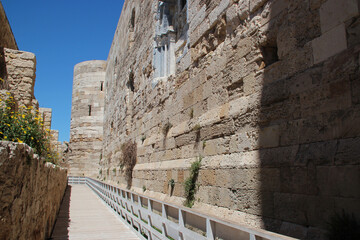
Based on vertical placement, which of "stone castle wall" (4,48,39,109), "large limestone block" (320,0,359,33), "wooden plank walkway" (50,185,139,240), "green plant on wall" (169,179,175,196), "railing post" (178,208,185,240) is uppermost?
"stone castle wall" (4,48,39,109)

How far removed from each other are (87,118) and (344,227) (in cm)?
2110

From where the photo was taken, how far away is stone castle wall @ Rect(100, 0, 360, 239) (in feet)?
9.12

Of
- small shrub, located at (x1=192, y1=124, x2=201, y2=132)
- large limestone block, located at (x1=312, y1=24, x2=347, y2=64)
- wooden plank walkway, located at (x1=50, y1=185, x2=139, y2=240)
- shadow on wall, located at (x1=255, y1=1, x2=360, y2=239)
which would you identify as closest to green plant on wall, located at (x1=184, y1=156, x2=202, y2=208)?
small shrub, located at (x1=192, y1=124, x2=201, y2=132)

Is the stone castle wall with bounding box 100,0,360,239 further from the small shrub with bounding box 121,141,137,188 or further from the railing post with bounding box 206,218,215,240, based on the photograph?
the small shrub with bounding box 121,141,137,188

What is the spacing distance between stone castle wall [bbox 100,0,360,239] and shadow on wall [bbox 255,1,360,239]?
0.01 metres

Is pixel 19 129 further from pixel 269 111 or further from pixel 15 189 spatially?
pixel 269 111

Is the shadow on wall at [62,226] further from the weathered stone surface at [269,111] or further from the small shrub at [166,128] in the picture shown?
the small shrub at [166,128]

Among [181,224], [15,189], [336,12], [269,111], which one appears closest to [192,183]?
[181,224]

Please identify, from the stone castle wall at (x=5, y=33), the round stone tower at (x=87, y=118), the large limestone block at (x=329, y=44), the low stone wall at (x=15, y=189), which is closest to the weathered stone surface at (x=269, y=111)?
the large limestone block at (x=329, y=44)

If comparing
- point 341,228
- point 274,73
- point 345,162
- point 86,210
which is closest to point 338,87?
point 345,162

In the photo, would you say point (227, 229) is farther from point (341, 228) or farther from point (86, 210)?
point (86, 210)

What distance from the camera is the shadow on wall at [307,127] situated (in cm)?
269

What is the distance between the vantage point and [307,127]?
122 inches

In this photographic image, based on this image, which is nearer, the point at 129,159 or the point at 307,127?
the point at 307,127
